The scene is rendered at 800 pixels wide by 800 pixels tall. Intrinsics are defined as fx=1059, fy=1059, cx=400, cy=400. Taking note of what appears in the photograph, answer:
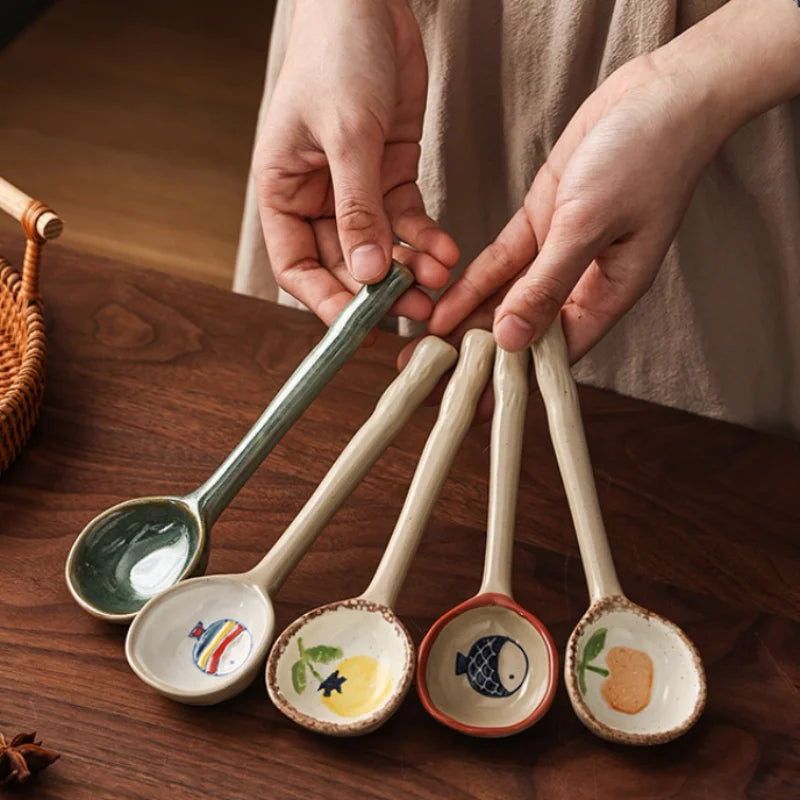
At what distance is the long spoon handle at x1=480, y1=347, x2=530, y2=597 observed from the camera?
654 mm

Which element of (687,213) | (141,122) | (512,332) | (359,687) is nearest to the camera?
(359,687)

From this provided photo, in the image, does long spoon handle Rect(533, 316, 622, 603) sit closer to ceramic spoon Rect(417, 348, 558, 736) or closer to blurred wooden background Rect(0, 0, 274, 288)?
ceramic spoon Rect(417, 348, 558, 736)

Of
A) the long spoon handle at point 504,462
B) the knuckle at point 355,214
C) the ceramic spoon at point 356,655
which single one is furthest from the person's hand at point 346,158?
the ceramic spoon at point 356,655

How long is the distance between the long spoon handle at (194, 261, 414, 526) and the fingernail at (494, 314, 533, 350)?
0.31 feet

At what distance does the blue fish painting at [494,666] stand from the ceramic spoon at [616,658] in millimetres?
35

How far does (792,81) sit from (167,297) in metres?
0.52

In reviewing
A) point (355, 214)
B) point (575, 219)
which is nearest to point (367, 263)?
point (355, 214)

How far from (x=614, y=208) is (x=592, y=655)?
0.99 ft

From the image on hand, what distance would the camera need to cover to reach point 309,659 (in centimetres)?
62

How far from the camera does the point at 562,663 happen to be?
0.66m

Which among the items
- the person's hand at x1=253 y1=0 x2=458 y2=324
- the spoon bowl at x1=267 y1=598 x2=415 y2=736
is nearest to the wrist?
the person's hand at x1=253 y1=0 x2=458 y2=324

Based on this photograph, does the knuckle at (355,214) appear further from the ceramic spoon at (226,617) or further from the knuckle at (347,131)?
the ceramic spoon at (226,617)

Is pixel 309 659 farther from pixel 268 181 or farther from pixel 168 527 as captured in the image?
pixel 268 181

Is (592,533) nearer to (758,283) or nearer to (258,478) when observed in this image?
(258,478)
